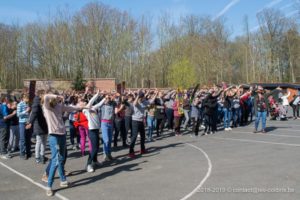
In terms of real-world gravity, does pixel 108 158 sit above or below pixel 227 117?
below

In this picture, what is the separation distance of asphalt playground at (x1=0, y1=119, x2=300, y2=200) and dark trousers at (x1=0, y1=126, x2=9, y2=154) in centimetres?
48

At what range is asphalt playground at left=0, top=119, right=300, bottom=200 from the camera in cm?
655

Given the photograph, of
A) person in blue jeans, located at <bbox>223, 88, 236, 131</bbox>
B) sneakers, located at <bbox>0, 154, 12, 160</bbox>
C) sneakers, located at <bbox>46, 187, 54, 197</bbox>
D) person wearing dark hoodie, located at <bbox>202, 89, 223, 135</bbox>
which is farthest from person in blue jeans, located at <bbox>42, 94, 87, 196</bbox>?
person in blue jeans, located at <bbox>223, 88, 236, 131</bbox>

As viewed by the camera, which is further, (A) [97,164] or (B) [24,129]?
(B) [24,129]

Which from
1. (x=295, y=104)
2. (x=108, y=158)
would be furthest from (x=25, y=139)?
(x=295, y=104)

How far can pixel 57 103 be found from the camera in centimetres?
714

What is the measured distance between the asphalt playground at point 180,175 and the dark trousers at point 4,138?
0.48 metres

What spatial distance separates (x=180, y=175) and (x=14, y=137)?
21.0 feet

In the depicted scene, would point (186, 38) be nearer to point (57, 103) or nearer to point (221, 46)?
point (221, 46)

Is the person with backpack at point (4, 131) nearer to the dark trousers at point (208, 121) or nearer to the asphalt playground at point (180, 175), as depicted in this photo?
the asphalt playground at point (180, 175)

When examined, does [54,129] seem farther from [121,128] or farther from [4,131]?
[121,128]

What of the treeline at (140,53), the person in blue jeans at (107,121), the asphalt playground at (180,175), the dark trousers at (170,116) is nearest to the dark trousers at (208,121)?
the dark trousers at (170,116)

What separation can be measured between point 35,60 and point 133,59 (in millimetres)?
15234

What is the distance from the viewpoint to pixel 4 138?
11062 mm
